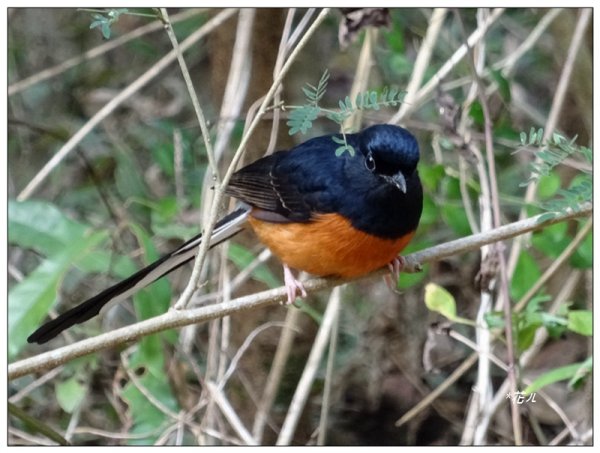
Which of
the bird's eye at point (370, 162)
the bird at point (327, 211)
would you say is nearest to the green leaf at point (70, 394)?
the bird at point (327, 211)

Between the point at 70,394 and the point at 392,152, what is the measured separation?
210cm

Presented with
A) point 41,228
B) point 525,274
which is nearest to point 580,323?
point 525,274

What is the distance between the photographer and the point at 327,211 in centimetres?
366

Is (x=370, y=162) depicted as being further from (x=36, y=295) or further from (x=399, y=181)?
(x=36, y=295)

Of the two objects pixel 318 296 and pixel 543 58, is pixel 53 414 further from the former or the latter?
pixel 543 58

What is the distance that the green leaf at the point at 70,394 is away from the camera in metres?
4.34

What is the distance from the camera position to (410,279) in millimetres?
4195

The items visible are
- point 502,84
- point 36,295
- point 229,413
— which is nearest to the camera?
point 36,295

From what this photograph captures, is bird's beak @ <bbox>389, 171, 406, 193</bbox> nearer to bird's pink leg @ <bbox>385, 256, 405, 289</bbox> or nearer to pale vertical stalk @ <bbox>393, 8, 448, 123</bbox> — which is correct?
bird's pink leg @ <bbox>385, 256, 405, 289</bbox>

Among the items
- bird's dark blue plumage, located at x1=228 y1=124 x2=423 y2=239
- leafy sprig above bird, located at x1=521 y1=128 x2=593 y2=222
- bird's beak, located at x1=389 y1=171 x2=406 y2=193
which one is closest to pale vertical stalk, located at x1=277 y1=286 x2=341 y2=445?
bird's dark blue plumage, located at x1=228 y1=124 x2=423 y2=239

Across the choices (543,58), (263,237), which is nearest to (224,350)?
(263,237)

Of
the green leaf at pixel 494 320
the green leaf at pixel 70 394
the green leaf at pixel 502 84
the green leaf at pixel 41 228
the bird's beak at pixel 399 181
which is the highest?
the green leaf at pixel 502 84

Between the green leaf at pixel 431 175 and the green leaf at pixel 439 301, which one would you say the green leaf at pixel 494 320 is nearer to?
the green leaf at pixel 439 301

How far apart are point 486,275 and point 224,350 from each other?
151 centimetres
